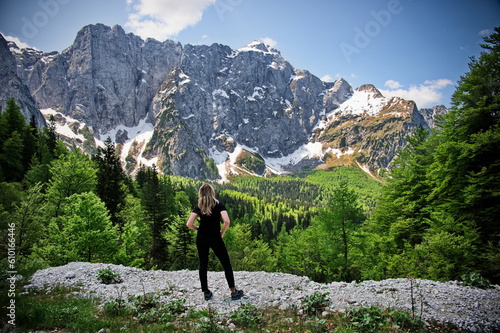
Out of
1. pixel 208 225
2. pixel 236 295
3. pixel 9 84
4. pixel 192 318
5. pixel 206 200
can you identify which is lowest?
pixel 192 318

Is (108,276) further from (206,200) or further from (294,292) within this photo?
(294,292)

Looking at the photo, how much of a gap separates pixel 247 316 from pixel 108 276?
21.8 ft

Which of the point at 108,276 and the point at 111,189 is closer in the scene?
the point at 108,276

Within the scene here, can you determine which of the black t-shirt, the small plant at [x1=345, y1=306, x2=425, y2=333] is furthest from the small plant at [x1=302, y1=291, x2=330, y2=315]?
the black t-shirt

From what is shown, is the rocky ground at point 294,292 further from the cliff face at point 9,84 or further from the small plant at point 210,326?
the cliff face at point 9,84

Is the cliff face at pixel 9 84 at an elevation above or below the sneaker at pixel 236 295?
above

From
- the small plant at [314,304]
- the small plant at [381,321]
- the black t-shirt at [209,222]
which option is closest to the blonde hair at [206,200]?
the black t-shirt at [209,222]

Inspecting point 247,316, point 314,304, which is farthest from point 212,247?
point 314,304

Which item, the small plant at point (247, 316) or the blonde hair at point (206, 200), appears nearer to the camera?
the small plant at point (247, 316)

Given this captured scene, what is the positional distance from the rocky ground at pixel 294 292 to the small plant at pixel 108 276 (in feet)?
0.57

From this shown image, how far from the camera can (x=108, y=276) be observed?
9297 mm

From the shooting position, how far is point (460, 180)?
45.0 ft

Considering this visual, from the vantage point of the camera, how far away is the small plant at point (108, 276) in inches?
360

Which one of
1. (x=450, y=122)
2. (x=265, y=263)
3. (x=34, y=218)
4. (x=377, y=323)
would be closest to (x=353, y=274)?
(x=450, y=122)
